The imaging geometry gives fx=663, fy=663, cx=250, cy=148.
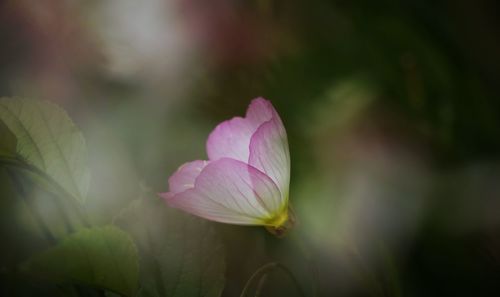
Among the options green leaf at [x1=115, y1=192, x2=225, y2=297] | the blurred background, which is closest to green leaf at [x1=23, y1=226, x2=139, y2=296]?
green leaf at [x1=115, y1=192, x2=225, y2=297]

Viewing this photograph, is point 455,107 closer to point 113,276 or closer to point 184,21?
point 184,21

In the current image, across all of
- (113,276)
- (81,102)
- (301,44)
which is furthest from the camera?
(301,44)

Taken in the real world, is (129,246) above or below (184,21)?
below

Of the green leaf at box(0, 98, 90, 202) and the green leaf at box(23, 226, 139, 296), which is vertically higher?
the green leaf at box(0, 98, 90, 202)

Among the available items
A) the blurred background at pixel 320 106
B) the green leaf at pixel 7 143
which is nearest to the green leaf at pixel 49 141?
the green leaf at pixel 7 143

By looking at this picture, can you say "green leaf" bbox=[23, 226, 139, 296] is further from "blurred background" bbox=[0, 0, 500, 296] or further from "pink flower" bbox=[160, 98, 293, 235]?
"blurred background" bbox=[0, 0, 500, 296]

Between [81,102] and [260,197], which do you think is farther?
[81,102]

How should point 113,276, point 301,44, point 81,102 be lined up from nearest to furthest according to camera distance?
point 113,276 → point 81,102 → point 301,44

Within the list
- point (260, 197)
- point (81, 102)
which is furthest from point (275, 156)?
point (81, 102)
